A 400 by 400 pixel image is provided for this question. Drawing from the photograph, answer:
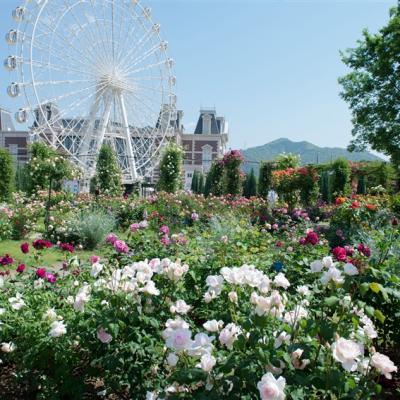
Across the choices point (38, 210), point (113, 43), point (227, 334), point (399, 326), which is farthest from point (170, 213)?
point (113, 43)

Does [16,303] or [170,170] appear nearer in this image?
[16,303]

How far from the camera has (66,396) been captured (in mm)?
2584

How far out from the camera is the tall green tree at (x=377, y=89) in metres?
15.9

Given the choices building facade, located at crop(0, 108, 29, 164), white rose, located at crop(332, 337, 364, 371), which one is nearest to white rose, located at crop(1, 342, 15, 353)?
white rose, located at crop(332, 337, 364, 371)

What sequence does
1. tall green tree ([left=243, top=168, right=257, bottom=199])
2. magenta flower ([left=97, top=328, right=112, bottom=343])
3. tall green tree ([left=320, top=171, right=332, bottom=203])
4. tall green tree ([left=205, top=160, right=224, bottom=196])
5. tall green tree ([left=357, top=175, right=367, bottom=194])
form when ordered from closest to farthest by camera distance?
magenta flower ([left=97, top=328, right=112, bottom=343]), tall green tree ([left=205, top=160, right=224, bottom=196]), tall green tree ([left=320, top=171, right=332, bottom=203]), tall green tree ([left=357, top=175, right=367, bottom=194]), tall green tree ([left=243, top=168, right=257, bottom=199])

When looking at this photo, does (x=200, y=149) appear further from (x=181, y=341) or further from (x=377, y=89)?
(x=181, y=341)

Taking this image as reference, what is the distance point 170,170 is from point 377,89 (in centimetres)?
894

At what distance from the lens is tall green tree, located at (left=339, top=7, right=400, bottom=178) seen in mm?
15938

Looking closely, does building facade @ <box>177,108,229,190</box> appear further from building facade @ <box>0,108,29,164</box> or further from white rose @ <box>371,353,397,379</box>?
white rose @ <box>371,353,397,379</box>

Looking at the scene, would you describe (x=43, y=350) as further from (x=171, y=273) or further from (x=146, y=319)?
(x=171, y=273)

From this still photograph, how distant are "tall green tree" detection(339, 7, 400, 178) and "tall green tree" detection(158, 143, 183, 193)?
7386 millimetres

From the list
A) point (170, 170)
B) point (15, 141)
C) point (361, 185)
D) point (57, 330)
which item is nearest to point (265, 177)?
point (170, 170)

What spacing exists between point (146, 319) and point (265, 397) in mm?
918

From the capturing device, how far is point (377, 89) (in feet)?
55.5
